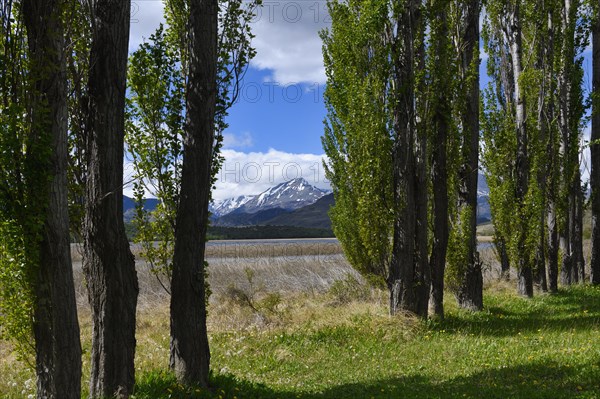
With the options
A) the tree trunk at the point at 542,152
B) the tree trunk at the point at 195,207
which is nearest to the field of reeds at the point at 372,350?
Result: the tree trunk at the point at 195,207

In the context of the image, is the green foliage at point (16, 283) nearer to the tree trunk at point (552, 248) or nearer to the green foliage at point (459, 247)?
the green foliage at point (459, 247)

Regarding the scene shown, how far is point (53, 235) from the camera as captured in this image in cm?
591

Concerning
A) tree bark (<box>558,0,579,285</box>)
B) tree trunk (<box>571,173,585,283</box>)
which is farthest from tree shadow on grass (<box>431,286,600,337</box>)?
tree trunk (<box>571,173,585,283</box>)

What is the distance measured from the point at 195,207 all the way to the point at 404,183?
626 centimetres

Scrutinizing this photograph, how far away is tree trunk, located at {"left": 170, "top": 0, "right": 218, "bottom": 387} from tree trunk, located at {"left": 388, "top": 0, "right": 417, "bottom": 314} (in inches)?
234

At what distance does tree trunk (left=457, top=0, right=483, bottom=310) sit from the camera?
572 inches

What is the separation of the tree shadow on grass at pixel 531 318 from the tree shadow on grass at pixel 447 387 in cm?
358

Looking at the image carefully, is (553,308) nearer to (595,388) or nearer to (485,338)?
(485,338)

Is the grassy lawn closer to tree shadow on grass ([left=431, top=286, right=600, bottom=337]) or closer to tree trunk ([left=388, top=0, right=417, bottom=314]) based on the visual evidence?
tree shadow on grass ([left=431, top=286, right=600, bottom=337])

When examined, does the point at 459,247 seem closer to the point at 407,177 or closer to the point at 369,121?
the point at 407,177

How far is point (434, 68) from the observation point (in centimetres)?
1327

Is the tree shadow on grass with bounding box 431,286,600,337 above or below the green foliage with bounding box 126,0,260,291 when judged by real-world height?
below

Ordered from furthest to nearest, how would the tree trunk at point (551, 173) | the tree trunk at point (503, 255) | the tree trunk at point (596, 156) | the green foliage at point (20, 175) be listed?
the tree trunk at point (596, 156), the tree trunk at point (551, 173), the tree trunk at point (503, 255), the green foliage at point (20, 175)

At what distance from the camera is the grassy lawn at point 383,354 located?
7691 millimetres
